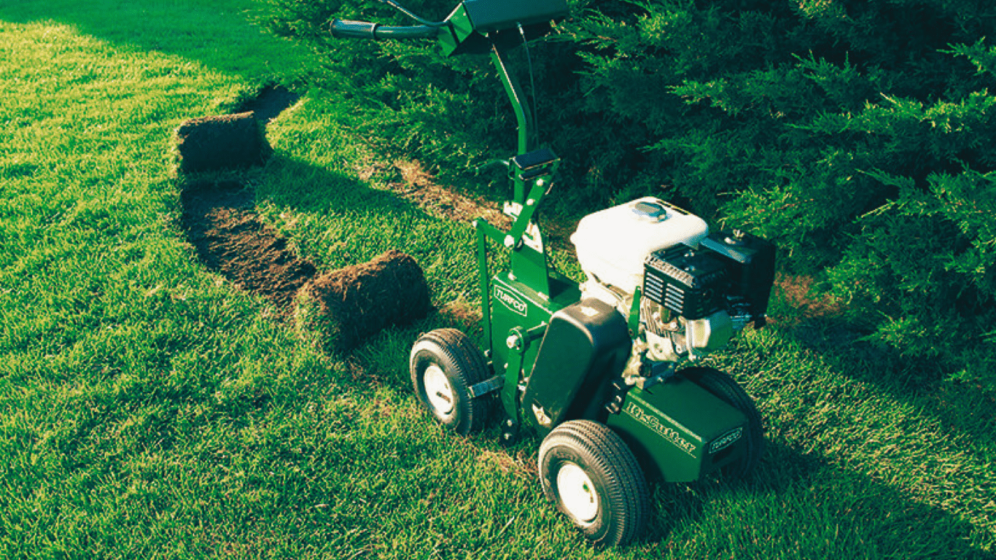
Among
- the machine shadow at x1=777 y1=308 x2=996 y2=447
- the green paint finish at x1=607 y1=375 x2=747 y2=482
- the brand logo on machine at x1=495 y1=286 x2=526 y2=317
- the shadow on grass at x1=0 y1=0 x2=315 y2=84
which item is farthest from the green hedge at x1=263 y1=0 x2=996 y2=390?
the shadow on grass at x1=0 y1=0 x2=315 y2=84

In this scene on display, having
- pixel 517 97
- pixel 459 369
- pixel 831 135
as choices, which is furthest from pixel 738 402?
pixel 831 135

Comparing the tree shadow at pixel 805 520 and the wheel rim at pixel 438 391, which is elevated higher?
the wheel rim at pixel 438 391

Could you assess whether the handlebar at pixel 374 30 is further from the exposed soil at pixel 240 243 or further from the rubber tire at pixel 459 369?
the exposed soil at pixel 240 243

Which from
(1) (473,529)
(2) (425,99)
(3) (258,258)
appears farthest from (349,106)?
(1) (473,529)

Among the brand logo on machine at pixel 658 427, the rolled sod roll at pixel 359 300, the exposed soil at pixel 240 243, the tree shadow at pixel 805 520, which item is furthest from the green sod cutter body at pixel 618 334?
Result: the exposed soil at pixel 240 243

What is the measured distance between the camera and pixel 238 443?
343 centimetres

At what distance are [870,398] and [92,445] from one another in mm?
3962

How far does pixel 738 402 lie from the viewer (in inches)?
114

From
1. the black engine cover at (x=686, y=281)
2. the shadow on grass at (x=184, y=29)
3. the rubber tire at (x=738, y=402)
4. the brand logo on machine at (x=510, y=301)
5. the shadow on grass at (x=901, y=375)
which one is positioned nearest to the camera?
the black engine cover at (x=686, y=281)

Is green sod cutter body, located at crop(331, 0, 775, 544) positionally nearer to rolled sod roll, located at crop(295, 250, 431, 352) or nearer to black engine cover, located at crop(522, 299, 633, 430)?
black engine cover, located at crop(522, 299, 633, 430)

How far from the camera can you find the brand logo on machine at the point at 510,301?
123 inches

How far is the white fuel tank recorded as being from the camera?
261 cm

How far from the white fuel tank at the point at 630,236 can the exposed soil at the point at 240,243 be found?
2.45 m

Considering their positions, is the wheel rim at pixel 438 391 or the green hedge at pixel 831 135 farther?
the wheel rim at pixel 438 391
